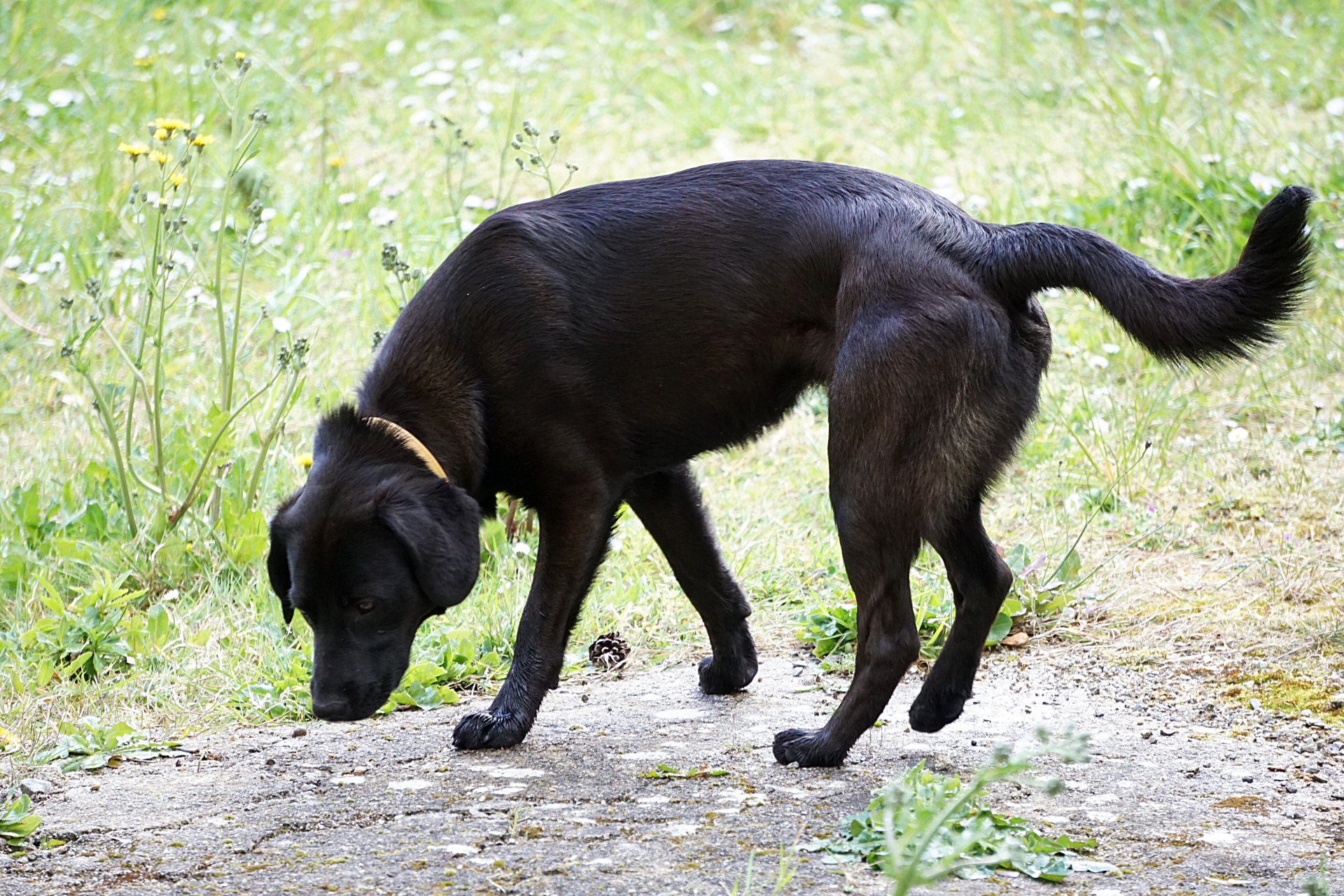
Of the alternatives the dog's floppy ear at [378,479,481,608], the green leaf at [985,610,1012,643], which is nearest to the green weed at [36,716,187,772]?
the dog's floppy ear at [378,479,481,608]

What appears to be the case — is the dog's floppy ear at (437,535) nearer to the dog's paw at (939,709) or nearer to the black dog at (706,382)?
the black dog at (706,382)

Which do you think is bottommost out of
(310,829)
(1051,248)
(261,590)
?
(261,590)

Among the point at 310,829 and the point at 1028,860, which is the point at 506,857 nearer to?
the point at 310,829

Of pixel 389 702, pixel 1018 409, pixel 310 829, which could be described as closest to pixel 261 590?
pixel 389 702

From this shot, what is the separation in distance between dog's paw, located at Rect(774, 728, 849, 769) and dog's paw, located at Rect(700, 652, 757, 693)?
52cm

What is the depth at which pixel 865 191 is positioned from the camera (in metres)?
3.18

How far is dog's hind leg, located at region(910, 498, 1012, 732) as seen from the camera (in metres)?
3.18

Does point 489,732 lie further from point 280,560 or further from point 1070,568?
point 1070,568

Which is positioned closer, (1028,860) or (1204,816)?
(1028,860)

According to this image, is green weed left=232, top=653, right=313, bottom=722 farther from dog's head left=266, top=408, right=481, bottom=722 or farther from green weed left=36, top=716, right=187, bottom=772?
dog's head left=266, top=408, right=481, bottom=722

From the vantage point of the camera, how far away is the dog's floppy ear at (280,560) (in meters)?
3.15

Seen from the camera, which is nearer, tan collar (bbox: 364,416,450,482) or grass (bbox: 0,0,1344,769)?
tan collar (bbox: 364,416,450,482)

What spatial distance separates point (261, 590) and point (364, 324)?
204 cm

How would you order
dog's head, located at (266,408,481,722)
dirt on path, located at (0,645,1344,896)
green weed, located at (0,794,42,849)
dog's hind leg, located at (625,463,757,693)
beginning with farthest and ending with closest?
dog's hind leg, located at (625,463,757,693) < dog's head, located at (266,408,481,722) < green weed, located at (0,794,42,849) < dirt on path, located at (0,645,1344,896)
